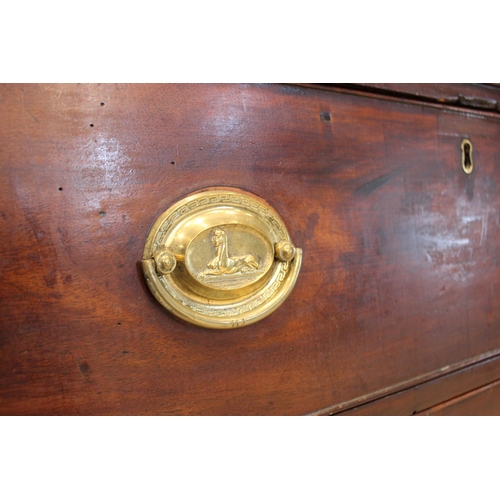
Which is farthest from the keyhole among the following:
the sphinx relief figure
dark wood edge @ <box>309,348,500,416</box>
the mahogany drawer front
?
the sphinx relief figure

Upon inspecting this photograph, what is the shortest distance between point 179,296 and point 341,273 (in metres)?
0.37

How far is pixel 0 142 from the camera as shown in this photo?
695mm

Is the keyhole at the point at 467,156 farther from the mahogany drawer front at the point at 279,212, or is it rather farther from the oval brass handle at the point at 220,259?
the oval brass handle at the point at 220,259

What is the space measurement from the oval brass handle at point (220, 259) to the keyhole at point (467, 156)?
1.88ft

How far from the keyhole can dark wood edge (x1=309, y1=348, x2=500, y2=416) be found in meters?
0.50

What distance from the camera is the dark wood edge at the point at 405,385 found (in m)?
0.98

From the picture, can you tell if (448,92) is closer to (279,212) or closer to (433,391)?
(279,212)

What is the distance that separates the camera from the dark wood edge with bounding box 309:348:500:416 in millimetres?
976

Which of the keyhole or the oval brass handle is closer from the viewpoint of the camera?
the oval brass handle

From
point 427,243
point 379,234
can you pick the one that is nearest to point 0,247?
point 379,234

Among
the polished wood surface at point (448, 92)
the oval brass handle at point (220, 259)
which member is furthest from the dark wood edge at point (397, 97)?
the oval brass handle at point (220, 259)

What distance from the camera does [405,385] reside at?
106 cm

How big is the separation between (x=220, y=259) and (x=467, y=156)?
0.75m

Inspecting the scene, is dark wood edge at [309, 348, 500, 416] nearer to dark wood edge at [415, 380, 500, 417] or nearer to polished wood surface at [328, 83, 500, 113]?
dark wood edge at [415, 380, 500, 417]
